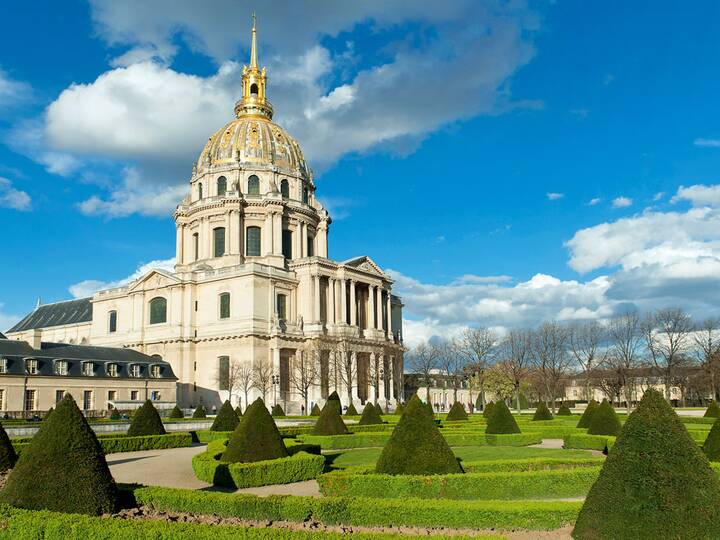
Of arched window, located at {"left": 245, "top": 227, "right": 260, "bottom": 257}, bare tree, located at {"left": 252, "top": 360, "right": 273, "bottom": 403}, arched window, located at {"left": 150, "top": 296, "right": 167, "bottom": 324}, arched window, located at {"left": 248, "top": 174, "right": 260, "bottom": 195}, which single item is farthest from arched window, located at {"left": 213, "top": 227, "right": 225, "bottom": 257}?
bare tree, located at {"left": 252, "top": 360, "right": 273, "bottom": 403}

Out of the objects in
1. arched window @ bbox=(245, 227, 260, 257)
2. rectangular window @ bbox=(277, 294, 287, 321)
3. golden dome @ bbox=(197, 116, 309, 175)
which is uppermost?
golden dome @ bbox=(197, 116, 309, 175)

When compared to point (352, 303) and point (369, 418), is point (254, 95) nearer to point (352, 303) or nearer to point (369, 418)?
point (352, 303)

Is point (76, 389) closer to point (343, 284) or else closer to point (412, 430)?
point (343, 284)

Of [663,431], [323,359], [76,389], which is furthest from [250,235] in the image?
[663,431]

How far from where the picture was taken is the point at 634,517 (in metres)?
9.73

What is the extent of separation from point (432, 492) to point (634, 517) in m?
6.40

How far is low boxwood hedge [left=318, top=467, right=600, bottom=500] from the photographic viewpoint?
1555cm

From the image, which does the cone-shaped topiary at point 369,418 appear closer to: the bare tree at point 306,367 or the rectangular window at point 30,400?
the bare tree at point 306,367

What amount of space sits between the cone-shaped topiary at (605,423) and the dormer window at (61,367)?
43.3 m

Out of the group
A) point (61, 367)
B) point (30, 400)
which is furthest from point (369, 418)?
point (61, 367)

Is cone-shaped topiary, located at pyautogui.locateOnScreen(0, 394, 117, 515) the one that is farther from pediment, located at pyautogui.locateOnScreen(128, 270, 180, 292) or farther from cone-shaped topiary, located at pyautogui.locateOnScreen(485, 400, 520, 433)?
pediment, located at pyautogui.locateOnScreen(128, 270, 180, 292)

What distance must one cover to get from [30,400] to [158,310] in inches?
985

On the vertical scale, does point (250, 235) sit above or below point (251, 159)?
below

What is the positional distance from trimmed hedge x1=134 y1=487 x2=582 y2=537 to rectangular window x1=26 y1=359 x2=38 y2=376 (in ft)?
156
